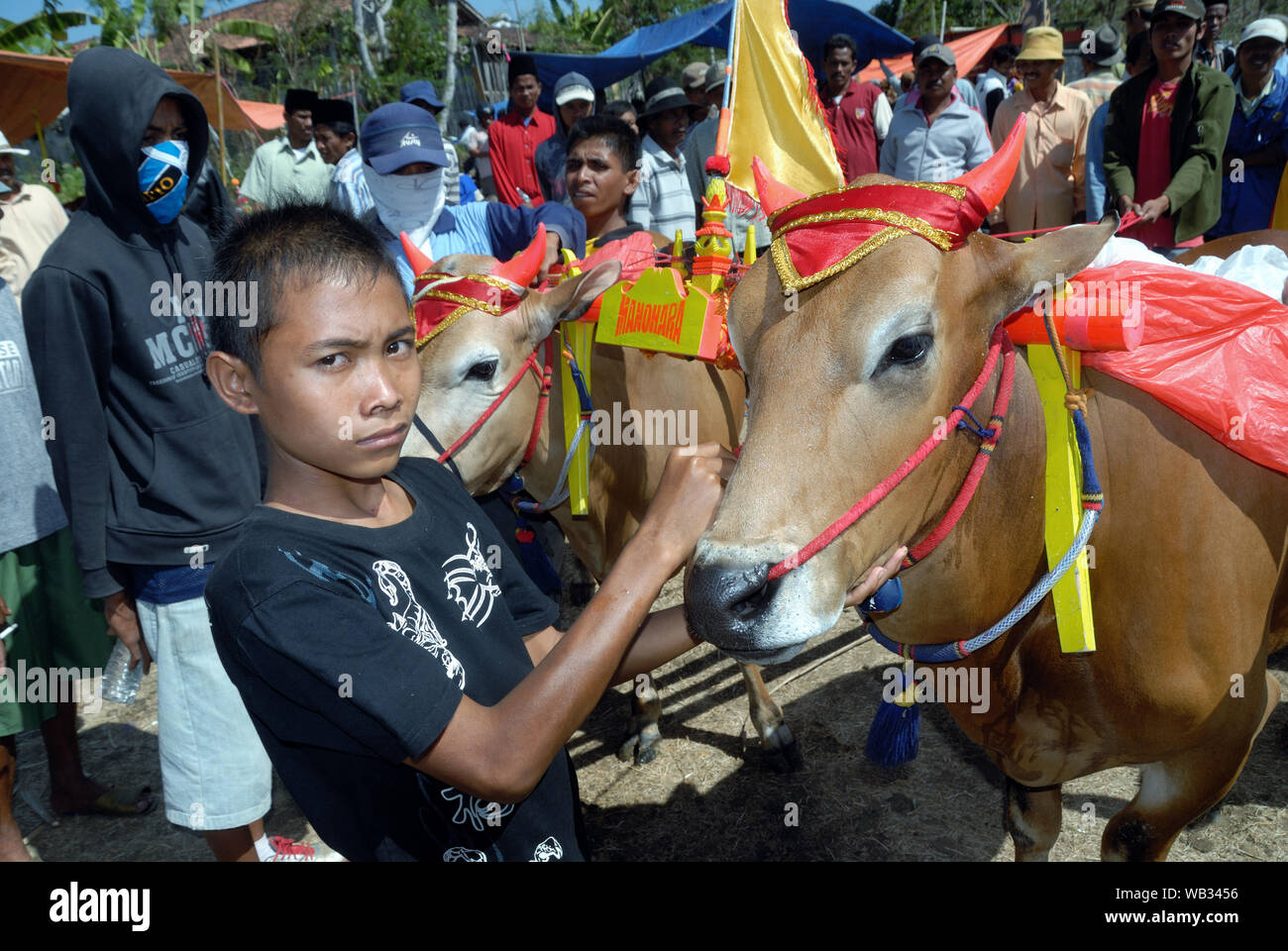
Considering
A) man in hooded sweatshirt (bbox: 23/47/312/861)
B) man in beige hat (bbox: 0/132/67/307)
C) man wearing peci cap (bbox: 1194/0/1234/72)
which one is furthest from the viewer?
man wearing peci cap (bbox: 1194/0/1234/72)

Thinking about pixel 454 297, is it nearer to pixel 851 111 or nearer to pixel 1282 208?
pixel 1282 208

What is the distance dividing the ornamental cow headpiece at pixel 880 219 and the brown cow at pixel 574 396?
159 centimetres

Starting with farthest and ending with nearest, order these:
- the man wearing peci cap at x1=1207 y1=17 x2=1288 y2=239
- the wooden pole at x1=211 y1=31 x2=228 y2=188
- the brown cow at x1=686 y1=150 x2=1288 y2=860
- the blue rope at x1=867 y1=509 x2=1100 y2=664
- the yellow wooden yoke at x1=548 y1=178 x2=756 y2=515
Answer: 1. the wooden pole at x1=211 y1=31 x2=228 y2=188
2. the man wearing peci cap at x1=1207 y1=17 x2=1288 y2=239
3. the yellow wooden yoke at x1=548 y1=178 x2=756 y2=515
4. the blue rope at x1=867 y1=509 x2=1100 y2=664
5. the brown cow at x1=686 y1=150 x2=1288 y2=860

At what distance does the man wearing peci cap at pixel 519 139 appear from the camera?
8.86 meters

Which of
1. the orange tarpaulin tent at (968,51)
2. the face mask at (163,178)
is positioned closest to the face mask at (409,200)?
the face mask at (163,178)

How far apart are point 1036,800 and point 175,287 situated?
353cm

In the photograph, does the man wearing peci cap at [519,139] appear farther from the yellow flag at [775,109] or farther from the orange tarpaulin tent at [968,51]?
the orange tarpaulin tent at [968,51]

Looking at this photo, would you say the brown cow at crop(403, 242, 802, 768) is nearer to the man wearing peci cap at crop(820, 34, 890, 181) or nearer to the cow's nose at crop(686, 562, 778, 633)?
the cow's nose at crop(686, 562, 778, 633)

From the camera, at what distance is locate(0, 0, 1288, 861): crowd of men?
2.69 m

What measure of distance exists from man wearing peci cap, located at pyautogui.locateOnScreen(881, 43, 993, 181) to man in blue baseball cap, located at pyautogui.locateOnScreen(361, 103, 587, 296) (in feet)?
12.1

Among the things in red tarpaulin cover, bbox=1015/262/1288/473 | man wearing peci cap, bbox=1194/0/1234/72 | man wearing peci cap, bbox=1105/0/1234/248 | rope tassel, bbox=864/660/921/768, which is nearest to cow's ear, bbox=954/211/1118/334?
red tarpaulin cover, bbox=1015/262/1288/473

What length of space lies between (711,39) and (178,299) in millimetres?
11217

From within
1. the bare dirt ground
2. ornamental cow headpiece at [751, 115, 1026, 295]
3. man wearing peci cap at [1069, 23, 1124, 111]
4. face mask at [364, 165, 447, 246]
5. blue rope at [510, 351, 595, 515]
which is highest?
man wearing peci cap at [1069, 23, 1124, 111]

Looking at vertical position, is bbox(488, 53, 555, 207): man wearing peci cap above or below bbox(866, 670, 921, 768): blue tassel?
above
